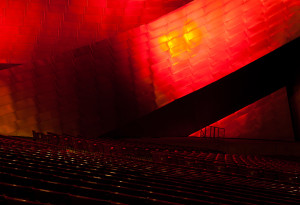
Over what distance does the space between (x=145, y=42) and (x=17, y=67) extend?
3.43 meters

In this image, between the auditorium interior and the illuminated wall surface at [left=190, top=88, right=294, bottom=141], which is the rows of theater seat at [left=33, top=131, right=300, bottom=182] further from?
the illuminated wall surface at [left=190, top=88, right=294, bottom=141]

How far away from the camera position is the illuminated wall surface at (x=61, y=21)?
9336mm

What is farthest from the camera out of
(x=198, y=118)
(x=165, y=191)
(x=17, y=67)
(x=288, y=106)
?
(x=288, y=106)

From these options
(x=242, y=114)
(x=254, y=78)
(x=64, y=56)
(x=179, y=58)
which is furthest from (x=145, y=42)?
(x=242, y=114)

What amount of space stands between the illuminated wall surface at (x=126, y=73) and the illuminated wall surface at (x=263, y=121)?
2.56 m

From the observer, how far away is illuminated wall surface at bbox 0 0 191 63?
9336 millimetres

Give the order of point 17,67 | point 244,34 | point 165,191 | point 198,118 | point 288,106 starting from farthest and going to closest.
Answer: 1. point 288,106
2. point 198,118
3. point 17,67
4. point 244,34
5. point 165,191

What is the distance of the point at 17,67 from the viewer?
9273 millimetres

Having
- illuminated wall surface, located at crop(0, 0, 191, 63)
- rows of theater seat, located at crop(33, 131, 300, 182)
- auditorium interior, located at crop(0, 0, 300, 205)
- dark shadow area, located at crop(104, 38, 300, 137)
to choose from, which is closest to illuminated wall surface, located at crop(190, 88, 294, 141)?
dark shadow area, located at crop(104, 38, 300, 137)

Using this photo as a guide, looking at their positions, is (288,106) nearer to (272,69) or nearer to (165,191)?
(272,69)

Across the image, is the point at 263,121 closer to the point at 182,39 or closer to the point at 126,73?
the point at 182,39

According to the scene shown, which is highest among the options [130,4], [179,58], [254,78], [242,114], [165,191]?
[130,4]

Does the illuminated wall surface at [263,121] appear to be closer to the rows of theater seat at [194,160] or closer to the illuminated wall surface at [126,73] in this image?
the illuminated wall surface at [126,73]

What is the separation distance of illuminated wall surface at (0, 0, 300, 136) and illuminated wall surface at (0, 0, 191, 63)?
32cm
